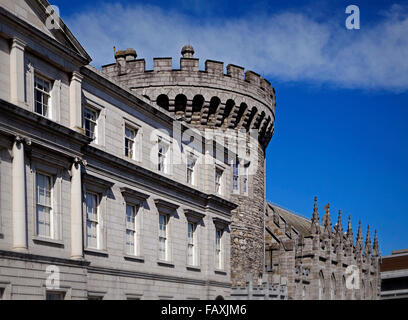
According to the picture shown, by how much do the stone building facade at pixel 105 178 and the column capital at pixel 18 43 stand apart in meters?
0.05

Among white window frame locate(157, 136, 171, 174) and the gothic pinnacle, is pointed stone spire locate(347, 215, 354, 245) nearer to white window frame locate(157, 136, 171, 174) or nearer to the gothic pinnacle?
the gothic pinnacle

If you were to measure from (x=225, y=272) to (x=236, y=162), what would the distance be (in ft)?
32.6

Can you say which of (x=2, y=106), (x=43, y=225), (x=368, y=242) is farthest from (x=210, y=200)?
(x=368, y=242)

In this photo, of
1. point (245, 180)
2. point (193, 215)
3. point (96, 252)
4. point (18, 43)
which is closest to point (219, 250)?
point (193, 215)

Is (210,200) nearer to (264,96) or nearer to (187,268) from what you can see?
(187,268)

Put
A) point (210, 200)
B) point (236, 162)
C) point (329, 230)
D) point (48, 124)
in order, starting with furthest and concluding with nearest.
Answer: point (329, 230) → point (236, 162) → point (210, 200) → point (48, 124)

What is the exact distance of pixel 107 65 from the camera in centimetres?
4303

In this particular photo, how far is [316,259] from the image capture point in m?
52.5

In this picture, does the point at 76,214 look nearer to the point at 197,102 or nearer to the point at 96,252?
the point at 96,252

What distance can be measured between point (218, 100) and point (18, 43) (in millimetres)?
22557

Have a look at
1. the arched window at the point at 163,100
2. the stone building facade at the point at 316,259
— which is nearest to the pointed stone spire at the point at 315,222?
the stone building facade at the point at 316,259

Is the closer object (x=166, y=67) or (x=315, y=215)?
(x=166, y=67)

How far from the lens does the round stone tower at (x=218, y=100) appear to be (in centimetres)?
4131

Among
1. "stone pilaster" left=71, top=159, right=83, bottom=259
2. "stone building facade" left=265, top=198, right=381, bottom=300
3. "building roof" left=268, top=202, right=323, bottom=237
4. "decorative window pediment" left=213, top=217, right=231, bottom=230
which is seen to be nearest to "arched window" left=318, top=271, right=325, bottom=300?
"stone building facade" left=265, top=198, right=381, bottom=300
